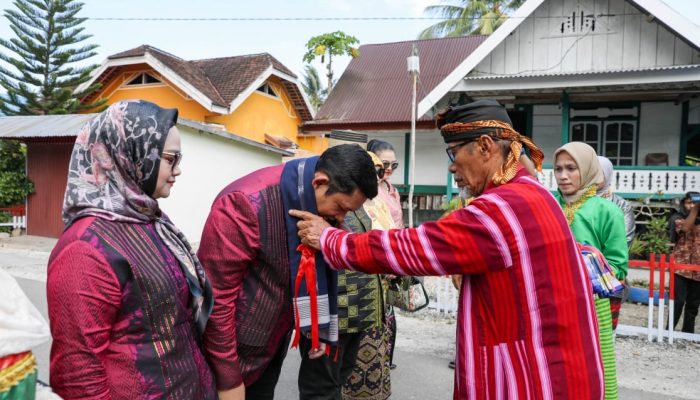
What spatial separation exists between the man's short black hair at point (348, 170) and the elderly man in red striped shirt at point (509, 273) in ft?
0.74

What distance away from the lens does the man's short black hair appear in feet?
6.22

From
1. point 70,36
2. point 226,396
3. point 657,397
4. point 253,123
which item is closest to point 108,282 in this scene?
point 226,396

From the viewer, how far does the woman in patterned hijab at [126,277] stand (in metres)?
1.48

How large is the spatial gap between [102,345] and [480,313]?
1.17 m

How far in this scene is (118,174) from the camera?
5.54 feet

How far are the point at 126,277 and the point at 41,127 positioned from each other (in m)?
13.4

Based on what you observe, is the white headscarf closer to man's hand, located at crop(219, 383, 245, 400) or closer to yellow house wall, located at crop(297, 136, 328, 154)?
man's hand, located at crop(219, 383, 245, 400)

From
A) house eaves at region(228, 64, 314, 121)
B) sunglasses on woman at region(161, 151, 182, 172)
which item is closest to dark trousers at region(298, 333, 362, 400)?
sunglasses on woman at region(161, 151, 182, 172)

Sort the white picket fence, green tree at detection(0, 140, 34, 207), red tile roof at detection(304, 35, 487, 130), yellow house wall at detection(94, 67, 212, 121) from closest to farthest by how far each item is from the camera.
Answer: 1. the white picket fence
2. green tree at detection(0, 140, 34, 207)
3. red tile roof at detection(304, 35, 487, 130)
4. yellow house wall at detection(94, 67, 212, 121)

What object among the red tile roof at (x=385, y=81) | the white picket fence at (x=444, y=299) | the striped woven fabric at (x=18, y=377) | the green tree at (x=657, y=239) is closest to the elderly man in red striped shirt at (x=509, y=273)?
the striped woven fabric at (x=18, y=377)

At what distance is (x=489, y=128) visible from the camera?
1.75 m

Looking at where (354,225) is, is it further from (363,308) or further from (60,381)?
(60,381)

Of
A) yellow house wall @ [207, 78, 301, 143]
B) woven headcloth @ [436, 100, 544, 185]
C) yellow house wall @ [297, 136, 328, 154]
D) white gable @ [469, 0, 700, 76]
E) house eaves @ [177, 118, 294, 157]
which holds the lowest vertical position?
woven headcloth @ [436, 100, 544, 185]

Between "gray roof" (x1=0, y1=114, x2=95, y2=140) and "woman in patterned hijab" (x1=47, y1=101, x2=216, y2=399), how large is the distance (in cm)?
1135
